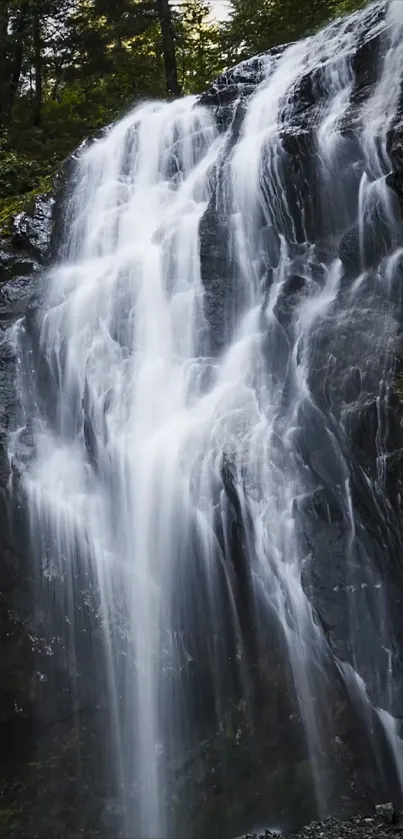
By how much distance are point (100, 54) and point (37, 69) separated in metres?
1.99

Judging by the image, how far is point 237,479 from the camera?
8.29 metres

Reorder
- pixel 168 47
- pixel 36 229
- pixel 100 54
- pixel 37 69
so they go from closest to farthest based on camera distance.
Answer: pixel 36 229
pixel 168 47
pixel 37 69
pixel 100 54

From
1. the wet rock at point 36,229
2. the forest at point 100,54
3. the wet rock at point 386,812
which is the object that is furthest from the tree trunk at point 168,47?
the wet rock at point 386,812

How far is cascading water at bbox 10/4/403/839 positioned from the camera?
7.91m

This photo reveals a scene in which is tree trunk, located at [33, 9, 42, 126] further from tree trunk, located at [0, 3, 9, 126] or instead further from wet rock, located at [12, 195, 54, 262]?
wet rock, located at [12, 195, 54, 262]

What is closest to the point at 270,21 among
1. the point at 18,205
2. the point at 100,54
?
the point at 100,54

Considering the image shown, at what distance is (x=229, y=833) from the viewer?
8.21 meters

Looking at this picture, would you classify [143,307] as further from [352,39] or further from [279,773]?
Answer: [279,773]

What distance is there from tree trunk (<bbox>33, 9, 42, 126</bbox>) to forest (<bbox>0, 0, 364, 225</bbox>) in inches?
1.1

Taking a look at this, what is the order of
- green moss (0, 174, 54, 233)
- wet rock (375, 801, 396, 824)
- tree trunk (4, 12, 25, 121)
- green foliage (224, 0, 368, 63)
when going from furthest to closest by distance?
tree trunk (4, 12, 25, 121), green foliage (224, 0, 368, 63), green moss (0, 174, 54, 233), wet rock (375, 801, 396, 824)

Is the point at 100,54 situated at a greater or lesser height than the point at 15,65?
greater

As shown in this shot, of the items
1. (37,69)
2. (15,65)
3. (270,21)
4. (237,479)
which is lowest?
(237,479)

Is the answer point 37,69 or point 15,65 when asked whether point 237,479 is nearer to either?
point 15,65

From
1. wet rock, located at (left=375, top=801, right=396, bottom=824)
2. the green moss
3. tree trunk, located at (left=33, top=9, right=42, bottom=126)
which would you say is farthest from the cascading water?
tree trunk, located at (left=33, top=9, right=42, bottom=126)
